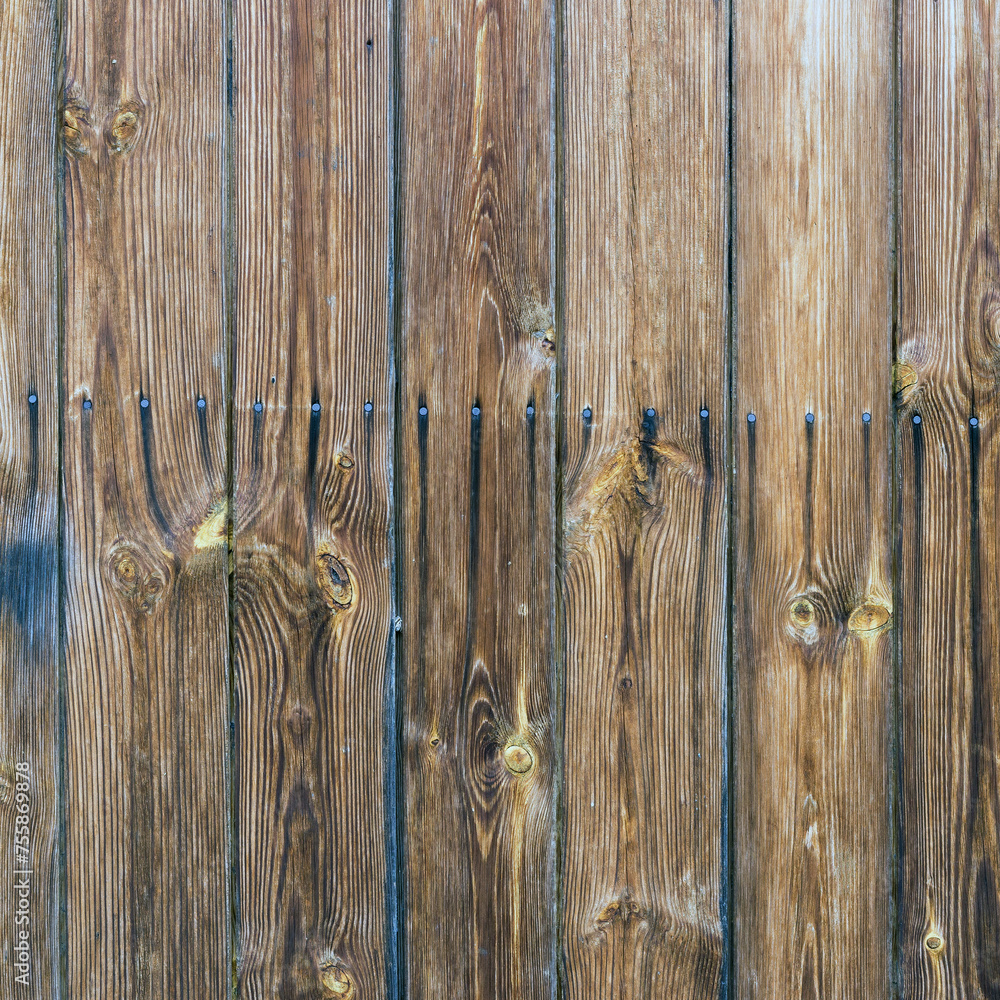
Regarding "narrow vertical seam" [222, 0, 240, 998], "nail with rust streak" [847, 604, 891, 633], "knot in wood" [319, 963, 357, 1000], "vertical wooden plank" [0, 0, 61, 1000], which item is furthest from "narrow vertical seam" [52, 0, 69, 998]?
"nail with rust streak" [847, 604, 891, 633]

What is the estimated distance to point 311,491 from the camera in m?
0.77

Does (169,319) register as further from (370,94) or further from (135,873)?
(135,873)

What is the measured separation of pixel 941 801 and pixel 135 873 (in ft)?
2.95

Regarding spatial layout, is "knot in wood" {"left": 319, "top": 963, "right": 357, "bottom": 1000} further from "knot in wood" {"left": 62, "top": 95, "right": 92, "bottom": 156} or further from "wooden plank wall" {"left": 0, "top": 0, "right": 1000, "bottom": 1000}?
"knot in wood" {"left": 62, "top": 95, "right": 92, "bottom": 156}

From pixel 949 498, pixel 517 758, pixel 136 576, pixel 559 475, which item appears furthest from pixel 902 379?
pixel 136 576

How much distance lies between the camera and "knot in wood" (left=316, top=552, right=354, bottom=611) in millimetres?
768

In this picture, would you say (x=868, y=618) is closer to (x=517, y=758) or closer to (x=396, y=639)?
(x=517, y=758)

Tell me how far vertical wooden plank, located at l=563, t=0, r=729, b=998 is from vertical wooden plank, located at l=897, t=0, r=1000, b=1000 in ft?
0.69

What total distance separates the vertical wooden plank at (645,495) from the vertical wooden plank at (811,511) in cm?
3

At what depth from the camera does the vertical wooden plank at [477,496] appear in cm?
77

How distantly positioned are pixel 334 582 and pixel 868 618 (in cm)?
60

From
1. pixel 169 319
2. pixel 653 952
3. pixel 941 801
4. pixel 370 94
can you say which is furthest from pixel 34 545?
pixel 941 801

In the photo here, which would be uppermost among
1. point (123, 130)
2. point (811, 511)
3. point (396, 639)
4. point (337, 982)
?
point (123, 130)

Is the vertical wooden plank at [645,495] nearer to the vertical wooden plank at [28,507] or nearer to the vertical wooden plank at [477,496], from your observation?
the vertical wooden plank at [477,496]
